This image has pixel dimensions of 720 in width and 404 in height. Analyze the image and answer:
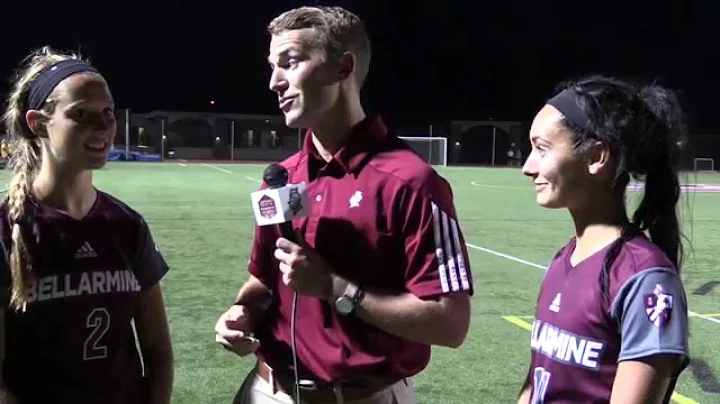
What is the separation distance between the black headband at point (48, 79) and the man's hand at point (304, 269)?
779 mm

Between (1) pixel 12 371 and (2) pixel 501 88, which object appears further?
(2) pixel 501 88

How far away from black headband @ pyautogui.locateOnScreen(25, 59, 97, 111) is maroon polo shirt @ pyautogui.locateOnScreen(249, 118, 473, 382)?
2.26ft

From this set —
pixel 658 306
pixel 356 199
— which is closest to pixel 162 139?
pixel 356 199

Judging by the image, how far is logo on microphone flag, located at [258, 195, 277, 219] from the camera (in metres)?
2.14

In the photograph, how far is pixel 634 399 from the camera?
1917 millimetres

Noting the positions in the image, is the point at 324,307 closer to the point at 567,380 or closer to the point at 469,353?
the point at 567,380

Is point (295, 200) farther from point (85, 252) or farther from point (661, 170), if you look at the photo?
point (661, 170)

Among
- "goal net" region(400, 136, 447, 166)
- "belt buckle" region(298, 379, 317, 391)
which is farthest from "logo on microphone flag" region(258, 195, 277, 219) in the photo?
"goal net" region(400, 136, 447, 166)

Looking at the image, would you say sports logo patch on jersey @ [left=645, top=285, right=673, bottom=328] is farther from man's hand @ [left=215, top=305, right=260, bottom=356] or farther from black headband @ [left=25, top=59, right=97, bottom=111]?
black headband @ [left=25, top=59, right=97, bottom=111]

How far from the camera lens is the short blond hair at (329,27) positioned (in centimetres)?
226

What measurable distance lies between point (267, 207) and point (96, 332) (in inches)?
24.2

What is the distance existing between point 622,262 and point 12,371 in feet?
Result: 5.23

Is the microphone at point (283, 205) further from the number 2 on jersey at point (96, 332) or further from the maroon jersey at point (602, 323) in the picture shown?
the maroon jersey at point (602, 323)

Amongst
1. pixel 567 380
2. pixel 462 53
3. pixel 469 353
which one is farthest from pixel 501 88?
pixel 567 380
